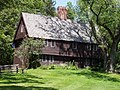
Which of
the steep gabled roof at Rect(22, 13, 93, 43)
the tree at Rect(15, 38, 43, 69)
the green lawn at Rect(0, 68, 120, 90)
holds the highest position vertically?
the steep gabled roof at Rect(22, 13, 93, 43)

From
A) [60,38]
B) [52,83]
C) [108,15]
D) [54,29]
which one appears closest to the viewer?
[52,83]

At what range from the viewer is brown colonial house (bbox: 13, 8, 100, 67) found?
5616 centimetres

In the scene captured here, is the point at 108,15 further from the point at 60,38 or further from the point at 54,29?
the point at 54,29

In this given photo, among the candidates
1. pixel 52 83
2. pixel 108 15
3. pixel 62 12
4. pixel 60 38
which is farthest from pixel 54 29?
pixel 52 83

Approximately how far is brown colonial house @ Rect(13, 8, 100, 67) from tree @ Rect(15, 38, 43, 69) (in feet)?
7.97

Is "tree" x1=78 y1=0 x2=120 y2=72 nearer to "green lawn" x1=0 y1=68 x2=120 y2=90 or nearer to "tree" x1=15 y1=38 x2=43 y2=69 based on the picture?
"tree" x1=15 y1=38 x2=43 y2=69

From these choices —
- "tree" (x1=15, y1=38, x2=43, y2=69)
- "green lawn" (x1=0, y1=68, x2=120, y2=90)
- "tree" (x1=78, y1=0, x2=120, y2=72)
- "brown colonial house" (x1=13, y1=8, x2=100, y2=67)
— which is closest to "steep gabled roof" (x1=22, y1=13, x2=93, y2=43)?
"brown colonial house" (x1=13, y1=8, x2=100, y2=67)

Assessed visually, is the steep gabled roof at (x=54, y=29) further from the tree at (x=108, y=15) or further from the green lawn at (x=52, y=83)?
the green lawn at (x=52, y=83)

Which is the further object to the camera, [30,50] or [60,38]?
[60,38]

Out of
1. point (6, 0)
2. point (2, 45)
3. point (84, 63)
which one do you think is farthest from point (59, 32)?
point (6, 0)

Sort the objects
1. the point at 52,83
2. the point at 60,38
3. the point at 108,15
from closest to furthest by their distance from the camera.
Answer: the point at 52,83 < the point at 108,15 < the point at 60,38

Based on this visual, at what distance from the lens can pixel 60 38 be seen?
189 feet

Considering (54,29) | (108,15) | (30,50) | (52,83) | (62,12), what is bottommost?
(52,83)

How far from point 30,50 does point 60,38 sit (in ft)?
27.2
